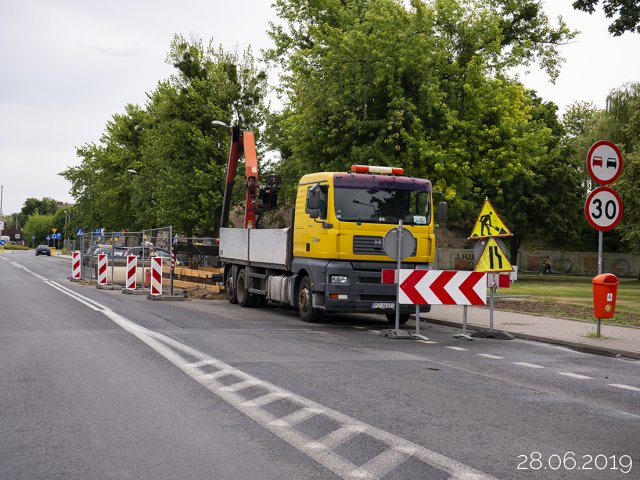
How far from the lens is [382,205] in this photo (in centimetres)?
1622

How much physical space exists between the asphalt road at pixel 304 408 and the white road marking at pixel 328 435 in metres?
0.02

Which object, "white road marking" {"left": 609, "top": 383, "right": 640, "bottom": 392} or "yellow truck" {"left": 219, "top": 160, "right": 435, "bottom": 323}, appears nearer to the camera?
"white road marking" {"left": 609, "top": 383, "right": 640, "bottom": 392}

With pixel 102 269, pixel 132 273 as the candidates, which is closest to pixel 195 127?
pixel 102 269

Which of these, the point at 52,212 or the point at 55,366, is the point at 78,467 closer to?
the point at 55,366

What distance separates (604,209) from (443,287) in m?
3.12

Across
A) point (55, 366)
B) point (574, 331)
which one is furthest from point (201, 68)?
point (55, 366)

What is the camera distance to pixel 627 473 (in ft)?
16.5

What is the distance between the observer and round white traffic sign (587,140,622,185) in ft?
45.1

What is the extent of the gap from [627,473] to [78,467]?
11.7 ft

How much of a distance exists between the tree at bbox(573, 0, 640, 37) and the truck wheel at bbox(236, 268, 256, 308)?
10.8m

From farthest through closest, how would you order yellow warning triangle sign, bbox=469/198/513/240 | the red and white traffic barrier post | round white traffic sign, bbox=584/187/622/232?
the red and white traffic barrier post
yellow warning triangle sign, bbox=469/198/513/240
round white traffic sign, bbox=584/187/622/232

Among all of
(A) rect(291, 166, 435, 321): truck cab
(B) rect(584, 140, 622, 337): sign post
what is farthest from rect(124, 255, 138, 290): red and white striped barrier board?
(B) rect(584, 140, 622, 337): sign post

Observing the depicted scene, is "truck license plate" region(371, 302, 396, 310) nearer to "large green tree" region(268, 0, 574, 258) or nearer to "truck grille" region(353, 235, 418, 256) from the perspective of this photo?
"truck grille" region(353, 235, 418, 256)

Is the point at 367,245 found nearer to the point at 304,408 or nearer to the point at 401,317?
the point at 401,317
